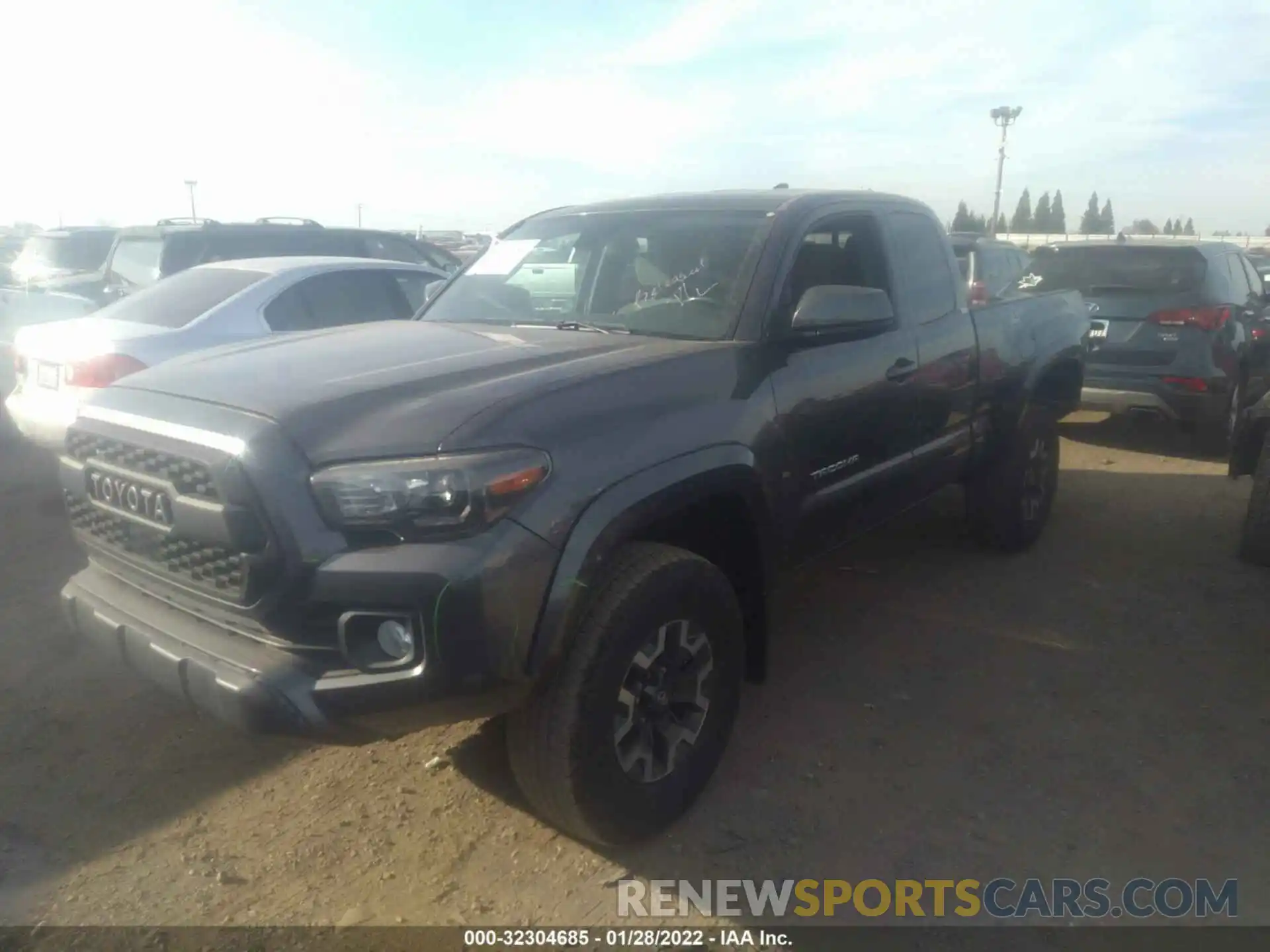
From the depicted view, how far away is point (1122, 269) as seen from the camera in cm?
818

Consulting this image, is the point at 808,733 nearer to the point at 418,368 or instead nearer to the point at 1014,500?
the point at 418,368

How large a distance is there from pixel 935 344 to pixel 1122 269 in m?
4.89

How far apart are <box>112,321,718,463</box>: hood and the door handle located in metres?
1.05

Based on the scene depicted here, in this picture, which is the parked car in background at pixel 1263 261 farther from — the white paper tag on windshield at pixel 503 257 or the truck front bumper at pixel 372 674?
the truck front bumper at pixel 372 674

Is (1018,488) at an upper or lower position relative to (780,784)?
upper

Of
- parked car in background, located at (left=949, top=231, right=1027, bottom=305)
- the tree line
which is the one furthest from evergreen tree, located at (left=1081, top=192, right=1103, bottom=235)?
parked car in background, located at (left=949, top=231, right=1027, bottom=305)

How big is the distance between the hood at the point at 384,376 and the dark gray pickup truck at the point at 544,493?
0.04 feet

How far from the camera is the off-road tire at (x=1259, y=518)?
518cm

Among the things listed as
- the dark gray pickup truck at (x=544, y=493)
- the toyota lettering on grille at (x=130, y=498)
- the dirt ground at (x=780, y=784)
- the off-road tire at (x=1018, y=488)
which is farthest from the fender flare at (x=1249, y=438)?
the toyota lettering on grille at (x=130, y=498)

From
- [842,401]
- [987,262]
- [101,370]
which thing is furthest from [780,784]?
[987,262]

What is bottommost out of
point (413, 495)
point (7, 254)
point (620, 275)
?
point (413, 495)

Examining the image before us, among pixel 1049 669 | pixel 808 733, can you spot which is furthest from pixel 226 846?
pixel 1049 669

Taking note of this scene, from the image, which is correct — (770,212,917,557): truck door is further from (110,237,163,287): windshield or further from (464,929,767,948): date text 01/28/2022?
(110,237,163,287): windshield

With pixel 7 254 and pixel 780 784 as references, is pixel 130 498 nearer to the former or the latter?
pixel 780 784
